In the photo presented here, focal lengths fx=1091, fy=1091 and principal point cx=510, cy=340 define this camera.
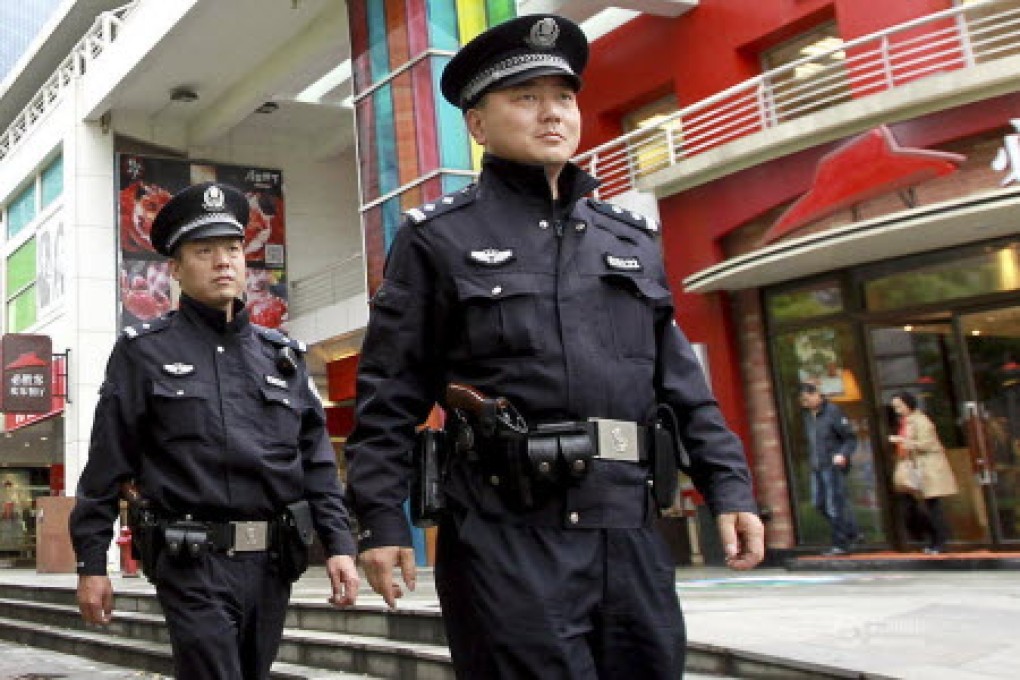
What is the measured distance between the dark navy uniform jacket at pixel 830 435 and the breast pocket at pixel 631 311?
8.84 metres

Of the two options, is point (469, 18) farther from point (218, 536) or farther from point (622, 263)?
point (622, 263)

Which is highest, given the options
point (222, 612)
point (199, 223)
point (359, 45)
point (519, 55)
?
point (359, 45)

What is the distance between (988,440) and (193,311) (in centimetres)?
872

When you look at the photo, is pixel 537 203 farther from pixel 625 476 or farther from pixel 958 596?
pixel 958 596

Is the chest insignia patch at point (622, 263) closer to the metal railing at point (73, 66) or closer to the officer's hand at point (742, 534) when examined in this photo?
the officer's hand at point (742, 534)

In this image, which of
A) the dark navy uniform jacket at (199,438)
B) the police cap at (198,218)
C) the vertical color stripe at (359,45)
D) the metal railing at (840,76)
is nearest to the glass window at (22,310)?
the vertical color stripe at (359,45)

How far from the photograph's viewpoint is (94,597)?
3.62 metres

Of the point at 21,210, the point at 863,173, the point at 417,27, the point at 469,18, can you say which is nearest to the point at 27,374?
the point at 21,210

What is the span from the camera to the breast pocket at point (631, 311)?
8.20ft

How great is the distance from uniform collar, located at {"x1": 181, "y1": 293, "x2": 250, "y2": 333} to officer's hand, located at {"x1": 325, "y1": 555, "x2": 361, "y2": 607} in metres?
0.96

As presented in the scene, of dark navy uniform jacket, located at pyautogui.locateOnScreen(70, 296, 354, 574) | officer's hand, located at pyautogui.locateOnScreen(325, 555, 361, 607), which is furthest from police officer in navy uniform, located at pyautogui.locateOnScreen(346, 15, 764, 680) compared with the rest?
dark navy uniform jacket, located at pyautogui.locateOnScreen(70, 296, 354, 574)

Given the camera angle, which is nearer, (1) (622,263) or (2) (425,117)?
(1) (622,263)

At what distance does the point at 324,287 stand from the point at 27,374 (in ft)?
18.7

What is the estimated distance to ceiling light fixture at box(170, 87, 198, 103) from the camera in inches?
806
